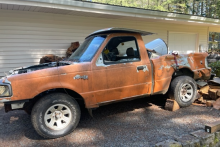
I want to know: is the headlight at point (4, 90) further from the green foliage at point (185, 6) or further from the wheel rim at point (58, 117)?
the green foliage at point (185, 6)

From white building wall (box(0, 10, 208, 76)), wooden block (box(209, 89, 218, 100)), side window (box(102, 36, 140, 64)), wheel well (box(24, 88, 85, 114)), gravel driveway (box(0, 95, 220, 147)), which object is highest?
white building wall (box(0, 10, 208, 76))

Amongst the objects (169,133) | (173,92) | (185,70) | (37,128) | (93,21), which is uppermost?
(93,21)

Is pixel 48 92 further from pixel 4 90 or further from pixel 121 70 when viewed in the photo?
pixel 121 70

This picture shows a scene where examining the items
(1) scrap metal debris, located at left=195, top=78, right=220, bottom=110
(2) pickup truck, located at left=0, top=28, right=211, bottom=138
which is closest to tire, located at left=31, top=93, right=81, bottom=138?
(2) pickup truck, located at left=0, top=28, right=211, bottom=138

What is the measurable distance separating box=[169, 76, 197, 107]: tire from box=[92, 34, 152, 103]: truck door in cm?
84

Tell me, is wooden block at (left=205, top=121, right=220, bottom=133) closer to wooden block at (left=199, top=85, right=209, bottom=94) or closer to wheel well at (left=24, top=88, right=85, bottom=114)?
wooden block at (left=199, top=85, right=209, bottom=94)

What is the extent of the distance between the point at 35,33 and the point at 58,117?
5520 millimetres

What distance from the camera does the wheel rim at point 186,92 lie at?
4652 mm

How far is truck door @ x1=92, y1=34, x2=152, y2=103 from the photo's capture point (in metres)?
3.55

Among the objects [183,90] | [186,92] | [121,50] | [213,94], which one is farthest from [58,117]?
[213,94]

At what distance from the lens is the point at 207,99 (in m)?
5.13

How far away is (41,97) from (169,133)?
2.51 meters

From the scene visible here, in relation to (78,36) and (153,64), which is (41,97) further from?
(78,36)

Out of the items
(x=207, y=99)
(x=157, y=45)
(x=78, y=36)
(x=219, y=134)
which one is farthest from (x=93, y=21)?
(x=219, y=134)
